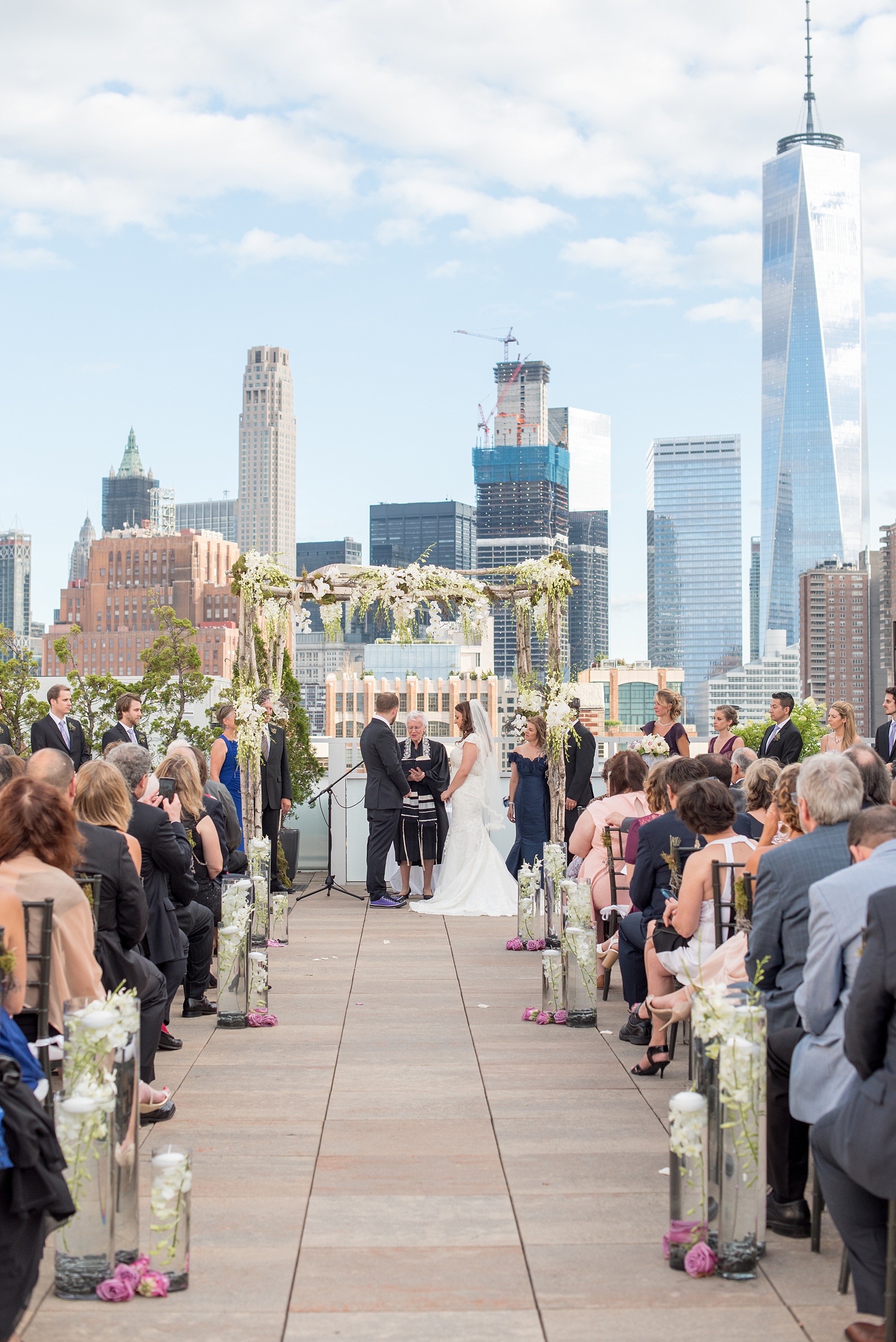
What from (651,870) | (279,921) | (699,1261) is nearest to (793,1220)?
(699,1261)

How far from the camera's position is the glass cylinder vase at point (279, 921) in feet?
29.5

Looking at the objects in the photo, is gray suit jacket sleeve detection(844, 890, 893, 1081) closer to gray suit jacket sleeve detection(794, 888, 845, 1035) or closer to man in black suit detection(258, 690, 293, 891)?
gray suit jacket sleeve detection(794, 888, 845, 1035)

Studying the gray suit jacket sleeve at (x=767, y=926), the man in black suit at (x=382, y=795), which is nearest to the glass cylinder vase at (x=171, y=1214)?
the gray suit jacket sleeve at (x=767, y=926)

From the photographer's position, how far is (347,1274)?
3521 millimetres

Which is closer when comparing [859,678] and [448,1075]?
[448,1075]

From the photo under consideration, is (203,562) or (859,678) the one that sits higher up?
(203,562)

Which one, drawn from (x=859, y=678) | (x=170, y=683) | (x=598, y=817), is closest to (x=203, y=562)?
(x=859, y=678)

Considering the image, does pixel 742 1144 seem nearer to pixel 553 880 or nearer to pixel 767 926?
pixel 767 926

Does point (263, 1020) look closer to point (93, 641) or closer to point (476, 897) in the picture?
point (476, 897)

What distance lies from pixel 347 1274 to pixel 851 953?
5.24ft

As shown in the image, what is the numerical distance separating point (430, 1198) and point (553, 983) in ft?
8.84

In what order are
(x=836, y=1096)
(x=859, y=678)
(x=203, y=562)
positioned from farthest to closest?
(x=859, y=678)
(x=203, y=562)
(x=836, y=1096)

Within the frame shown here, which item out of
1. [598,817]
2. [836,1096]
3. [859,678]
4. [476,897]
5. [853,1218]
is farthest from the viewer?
[859,678]

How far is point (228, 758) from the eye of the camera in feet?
35.3
